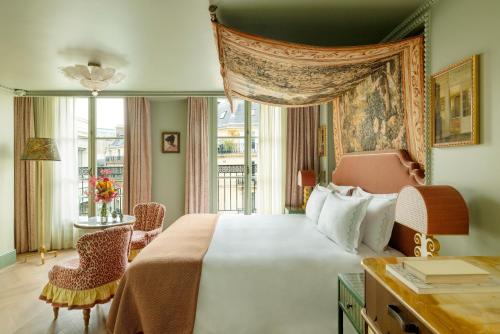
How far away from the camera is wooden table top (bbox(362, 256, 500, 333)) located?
2.65 ft

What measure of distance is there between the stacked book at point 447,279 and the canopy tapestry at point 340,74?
53.1 inches

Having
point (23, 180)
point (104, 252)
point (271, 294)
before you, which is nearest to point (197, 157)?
point (104, 252)

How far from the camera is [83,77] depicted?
3.23m

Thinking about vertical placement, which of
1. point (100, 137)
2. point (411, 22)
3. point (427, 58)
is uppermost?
point (411, 22)

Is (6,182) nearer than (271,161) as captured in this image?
Yes

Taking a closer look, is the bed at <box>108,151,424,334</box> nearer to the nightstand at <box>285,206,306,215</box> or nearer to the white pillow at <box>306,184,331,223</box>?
the white pillow at <box>306,184,331,223</box>

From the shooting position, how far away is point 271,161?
5.22 m

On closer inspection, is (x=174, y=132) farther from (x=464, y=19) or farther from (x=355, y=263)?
(x=464, y=19)

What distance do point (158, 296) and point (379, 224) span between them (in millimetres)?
1704

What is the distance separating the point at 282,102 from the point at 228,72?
112 centimetres

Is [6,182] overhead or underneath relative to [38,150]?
underneath

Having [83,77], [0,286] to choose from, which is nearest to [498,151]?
[83,77]

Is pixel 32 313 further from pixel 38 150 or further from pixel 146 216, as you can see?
pixel 38 150

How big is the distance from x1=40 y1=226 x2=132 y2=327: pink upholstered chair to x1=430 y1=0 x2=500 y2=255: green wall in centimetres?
253
